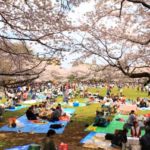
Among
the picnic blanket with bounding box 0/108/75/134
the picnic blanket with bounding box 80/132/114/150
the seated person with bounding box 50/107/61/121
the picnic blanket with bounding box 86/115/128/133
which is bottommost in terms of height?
the picnic blanket with bounding box 80/132/114/150

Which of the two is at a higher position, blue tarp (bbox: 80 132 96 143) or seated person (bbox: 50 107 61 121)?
seated person (bbox: 50 107 61 121)

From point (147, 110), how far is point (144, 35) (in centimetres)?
879

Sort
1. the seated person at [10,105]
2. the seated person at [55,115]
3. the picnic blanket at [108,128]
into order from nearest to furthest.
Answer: the picnic blanket at [108,128] → the seated person at [55,115] → the seated person at [10,105]

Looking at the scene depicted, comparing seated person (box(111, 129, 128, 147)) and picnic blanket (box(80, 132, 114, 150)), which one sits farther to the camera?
picnic blanket (box(80, 132, 114, 150))

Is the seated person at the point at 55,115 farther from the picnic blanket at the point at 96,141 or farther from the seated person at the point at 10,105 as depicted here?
the seated person at the point at 10,105

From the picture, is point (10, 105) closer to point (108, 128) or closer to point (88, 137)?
point (108, 128)

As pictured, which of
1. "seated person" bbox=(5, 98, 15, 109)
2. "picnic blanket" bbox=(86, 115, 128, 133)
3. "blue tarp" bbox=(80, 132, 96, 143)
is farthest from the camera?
"seated person" bbox=(5, 98, 15, 109)

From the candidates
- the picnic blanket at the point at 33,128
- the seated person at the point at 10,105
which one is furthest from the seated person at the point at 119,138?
the seated person at the point at 10,105

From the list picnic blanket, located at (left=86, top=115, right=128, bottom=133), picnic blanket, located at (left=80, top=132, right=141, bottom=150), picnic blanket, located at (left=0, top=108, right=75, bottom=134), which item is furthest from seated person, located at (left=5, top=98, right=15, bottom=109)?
picnic blanket, located at (left=80, top=132, right=141, bottom=150)

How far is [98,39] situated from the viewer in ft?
69.9

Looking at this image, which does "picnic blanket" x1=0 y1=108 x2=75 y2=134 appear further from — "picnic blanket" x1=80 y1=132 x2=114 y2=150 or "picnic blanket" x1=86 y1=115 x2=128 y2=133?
"picnic blanket" x1=80 y1=132 x2=114 y2=150

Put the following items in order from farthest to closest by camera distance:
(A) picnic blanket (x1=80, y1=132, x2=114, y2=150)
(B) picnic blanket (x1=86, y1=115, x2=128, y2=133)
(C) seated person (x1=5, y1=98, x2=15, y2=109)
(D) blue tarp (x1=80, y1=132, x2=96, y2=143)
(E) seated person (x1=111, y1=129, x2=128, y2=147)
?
(C) seated person (x1=5, y1=98, x2=15, y2=109), (B) picnic blanket (x1=86, y1=115, x2=128, y2=133), (D) blue tarp (x1=80, y1=132, x2=96, y2=143), (A) picnic blanket (x1=80, y1=132, x2=114, y2=150), (E) seated person (x1=111, y1=129, x2=128, y2=147)

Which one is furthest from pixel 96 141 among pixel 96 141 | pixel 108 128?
pixel 108 128

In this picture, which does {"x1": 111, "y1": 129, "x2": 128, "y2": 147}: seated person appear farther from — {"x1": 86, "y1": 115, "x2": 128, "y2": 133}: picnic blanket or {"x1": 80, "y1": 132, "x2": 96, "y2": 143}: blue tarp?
{"x1": 86, "y1": 115, "x2": 128, "y2": 133}: picnic blanket
